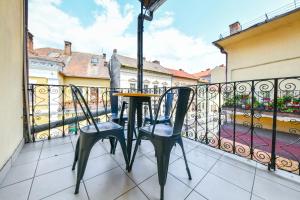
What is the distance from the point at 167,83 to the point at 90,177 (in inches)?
538

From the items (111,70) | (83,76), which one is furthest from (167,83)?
(83,76)

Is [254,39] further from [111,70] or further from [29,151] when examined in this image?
[111,70]

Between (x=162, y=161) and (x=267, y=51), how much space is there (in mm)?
6751

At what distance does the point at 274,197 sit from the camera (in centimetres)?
104

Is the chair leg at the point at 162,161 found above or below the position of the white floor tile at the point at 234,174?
above

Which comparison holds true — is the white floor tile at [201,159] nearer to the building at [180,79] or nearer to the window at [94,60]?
the window at [94,60]

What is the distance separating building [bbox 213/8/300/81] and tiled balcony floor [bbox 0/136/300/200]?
5544 mm

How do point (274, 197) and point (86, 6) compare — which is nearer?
point (274, 197)

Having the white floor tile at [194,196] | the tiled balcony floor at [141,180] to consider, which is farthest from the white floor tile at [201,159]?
the white floor tile at [194,196]

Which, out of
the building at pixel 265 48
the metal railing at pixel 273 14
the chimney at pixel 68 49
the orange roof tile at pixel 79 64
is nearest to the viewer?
the metal railing at pixel 273 14

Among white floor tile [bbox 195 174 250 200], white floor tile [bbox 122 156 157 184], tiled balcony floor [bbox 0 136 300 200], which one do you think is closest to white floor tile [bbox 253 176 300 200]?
tiled balcony floor [bbox 0 136 300 200]

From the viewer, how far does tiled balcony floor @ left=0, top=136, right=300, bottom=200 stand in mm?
1056

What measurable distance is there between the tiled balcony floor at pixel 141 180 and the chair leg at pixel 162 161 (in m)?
0.14

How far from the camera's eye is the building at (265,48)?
4758 millimetres
